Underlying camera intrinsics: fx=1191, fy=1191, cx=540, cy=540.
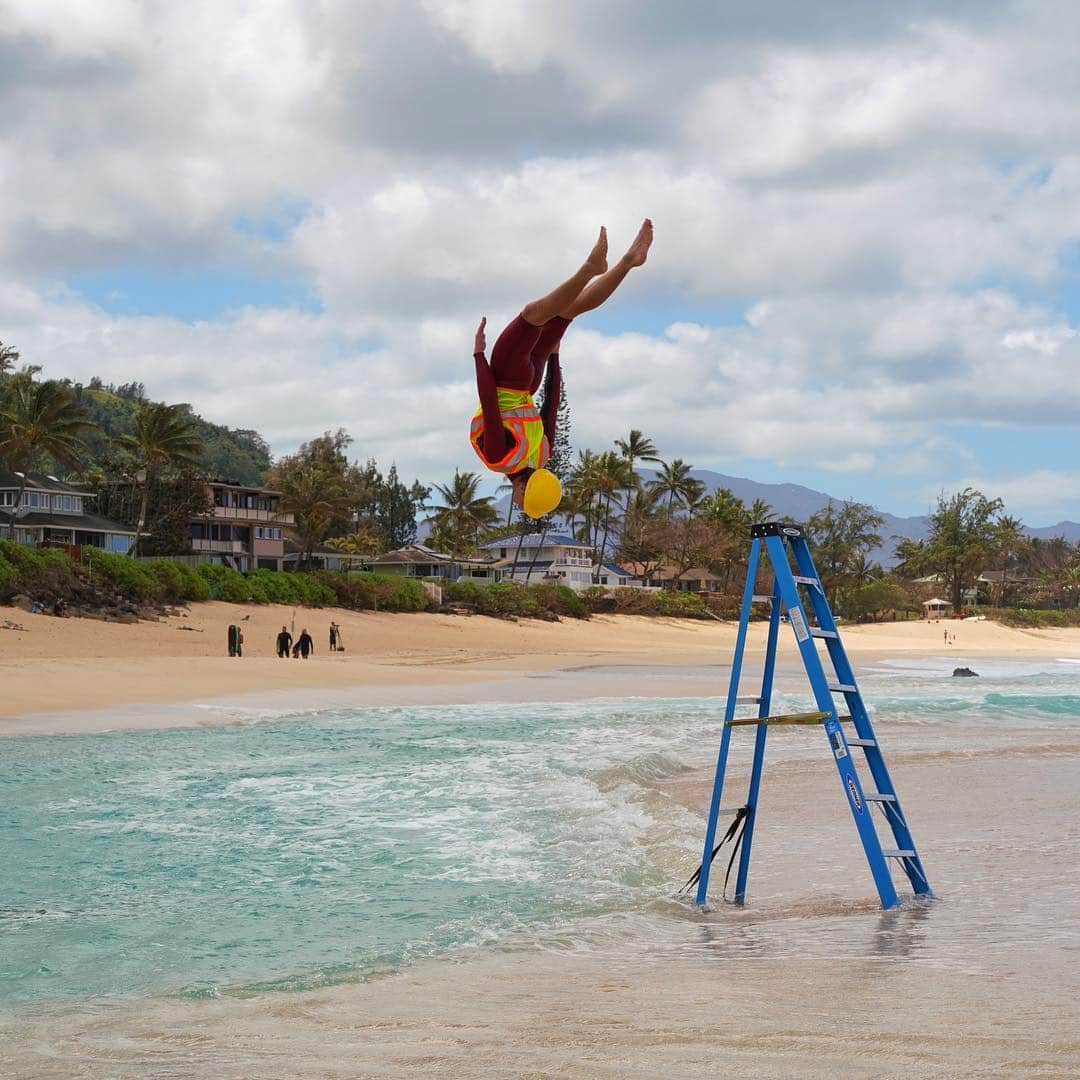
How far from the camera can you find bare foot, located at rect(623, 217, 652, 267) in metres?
5.47

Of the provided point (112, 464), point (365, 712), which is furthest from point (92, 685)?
point (112, 464)

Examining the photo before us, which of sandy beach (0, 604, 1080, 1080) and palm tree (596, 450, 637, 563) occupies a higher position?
palm tree (596, 450, 637, 563)

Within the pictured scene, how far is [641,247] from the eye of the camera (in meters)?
5.55

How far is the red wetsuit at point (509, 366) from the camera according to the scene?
5555 mm

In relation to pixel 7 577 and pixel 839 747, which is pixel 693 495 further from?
pixel 839 747

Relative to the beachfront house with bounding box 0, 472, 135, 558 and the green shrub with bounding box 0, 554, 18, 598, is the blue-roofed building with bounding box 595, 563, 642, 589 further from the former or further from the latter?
the green shrub with bounding box 0, 554, 18, 598

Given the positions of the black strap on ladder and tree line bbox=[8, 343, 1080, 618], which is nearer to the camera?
the black strap on ladder

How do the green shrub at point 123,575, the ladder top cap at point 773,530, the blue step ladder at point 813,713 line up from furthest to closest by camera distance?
the green shrub at point 123,575
the ladder top cap at point 773,530
the blue step ladder at point 813,713

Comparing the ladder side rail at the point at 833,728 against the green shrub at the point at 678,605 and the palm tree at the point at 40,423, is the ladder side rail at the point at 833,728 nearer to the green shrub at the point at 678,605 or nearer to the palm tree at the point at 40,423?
the palm tree at the point at 40,423

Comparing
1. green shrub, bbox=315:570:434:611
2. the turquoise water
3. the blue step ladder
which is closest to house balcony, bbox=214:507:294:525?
green shrub, bbox=315:570:434:611

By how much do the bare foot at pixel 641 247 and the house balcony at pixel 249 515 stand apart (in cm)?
7341

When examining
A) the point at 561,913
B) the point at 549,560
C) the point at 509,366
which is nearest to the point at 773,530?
the point at 509,366

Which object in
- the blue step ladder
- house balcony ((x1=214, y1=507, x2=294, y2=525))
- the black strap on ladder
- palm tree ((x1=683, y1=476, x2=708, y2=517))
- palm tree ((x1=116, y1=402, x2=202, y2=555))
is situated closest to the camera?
the blue step ladder

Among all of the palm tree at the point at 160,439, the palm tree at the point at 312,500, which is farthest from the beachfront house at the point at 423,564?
the palm tree at the point at 160,439
